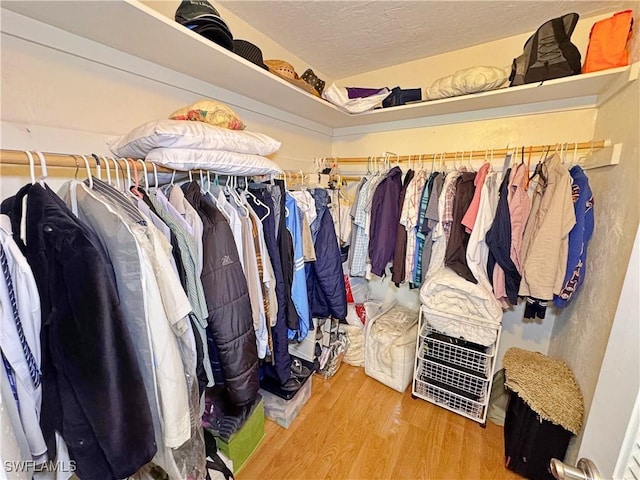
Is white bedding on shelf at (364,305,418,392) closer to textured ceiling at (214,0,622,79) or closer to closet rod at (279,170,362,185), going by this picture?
closet rod at (279,170,362,185)

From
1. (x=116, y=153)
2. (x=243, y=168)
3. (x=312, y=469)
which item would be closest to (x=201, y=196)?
(x=243, y=168)

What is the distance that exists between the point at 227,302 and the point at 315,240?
2.59ft

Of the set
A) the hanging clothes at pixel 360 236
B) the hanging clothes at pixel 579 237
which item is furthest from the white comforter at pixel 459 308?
the hanging clothes at pixel 360 236

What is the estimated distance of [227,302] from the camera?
3.13 ft

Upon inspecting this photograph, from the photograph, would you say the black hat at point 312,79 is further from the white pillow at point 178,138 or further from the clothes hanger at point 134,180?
the clothes hanger at point 134,180

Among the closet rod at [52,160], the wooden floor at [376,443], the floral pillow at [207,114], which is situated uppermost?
the floral pillow at [207,114]

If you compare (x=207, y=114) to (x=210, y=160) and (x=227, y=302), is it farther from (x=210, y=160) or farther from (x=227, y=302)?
(x=227, y=302)

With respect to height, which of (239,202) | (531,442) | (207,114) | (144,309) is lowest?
(531,442)

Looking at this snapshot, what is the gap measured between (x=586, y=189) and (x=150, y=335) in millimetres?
1896

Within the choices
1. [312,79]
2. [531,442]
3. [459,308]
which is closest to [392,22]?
[312,79]

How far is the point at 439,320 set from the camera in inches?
65.9

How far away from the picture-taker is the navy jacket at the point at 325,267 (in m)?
1.65

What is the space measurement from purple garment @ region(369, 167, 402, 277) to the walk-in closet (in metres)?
0.02

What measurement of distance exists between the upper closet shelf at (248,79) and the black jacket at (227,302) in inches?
22.2
